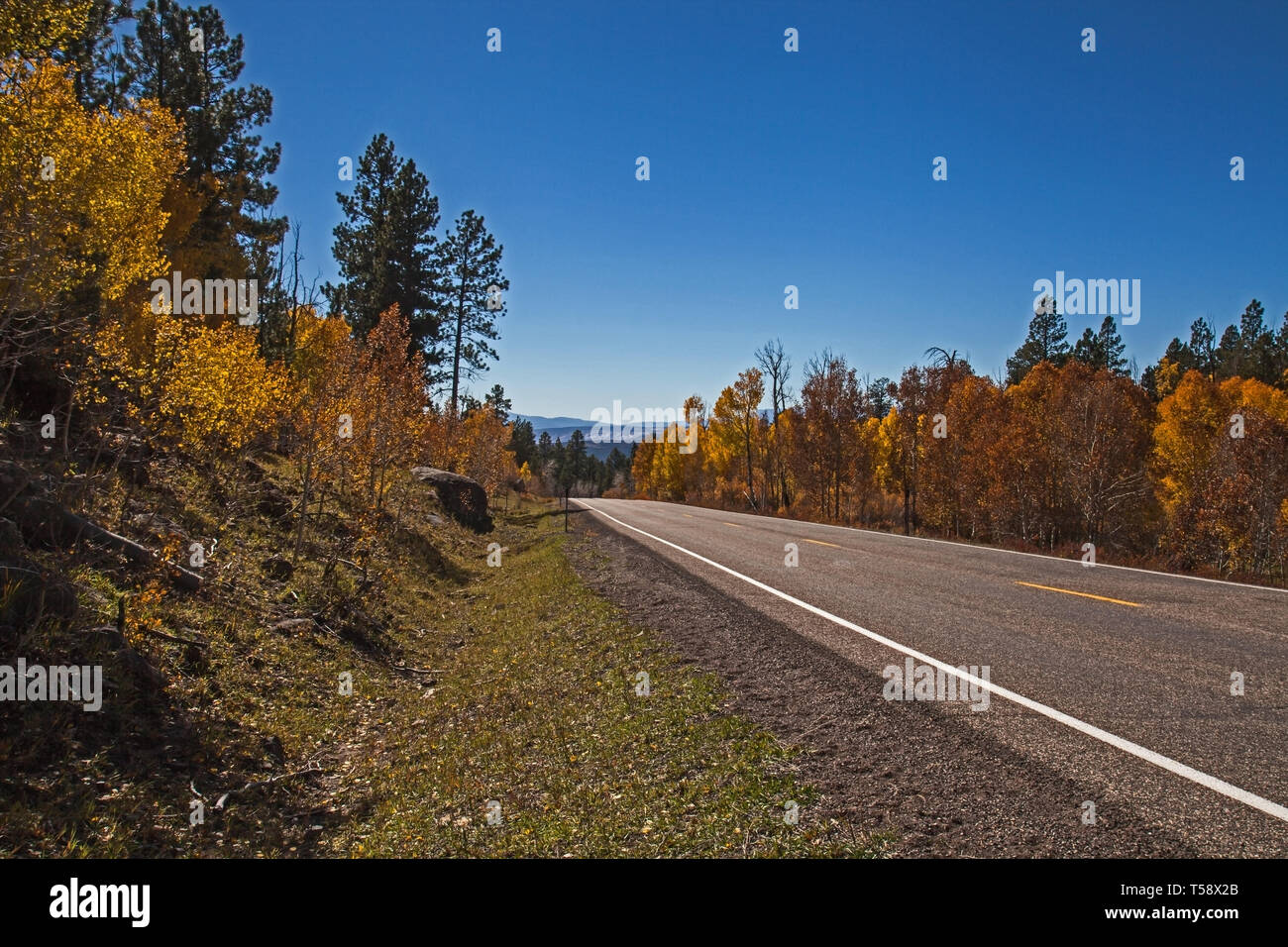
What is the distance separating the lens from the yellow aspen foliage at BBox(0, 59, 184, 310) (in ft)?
26.2

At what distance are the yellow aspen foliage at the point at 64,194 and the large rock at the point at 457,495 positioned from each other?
1524 centimetres

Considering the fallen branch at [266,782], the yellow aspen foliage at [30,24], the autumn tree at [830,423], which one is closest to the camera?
the fallen branch at [266,782]

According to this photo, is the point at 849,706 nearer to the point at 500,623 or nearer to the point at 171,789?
the point at 171,789

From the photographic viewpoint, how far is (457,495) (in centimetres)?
2723

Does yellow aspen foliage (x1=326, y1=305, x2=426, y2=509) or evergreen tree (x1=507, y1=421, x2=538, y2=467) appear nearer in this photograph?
yellow aspen foliage (x1=326, y1=305, x2=426, y2=509)

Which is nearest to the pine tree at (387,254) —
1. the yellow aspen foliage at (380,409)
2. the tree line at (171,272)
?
the tree line at (171,272)

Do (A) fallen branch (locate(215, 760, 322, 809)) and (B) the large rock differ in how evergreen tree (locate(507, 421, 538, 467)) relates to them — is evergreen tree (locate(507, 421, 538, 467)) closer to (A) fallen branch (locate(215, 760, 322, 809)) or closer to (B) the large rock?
(B) the large rock

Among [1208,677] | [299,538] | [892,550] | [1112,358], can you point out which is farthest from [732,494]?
[1208,677]

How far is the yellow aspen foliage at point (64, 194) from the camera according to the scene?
314 inches

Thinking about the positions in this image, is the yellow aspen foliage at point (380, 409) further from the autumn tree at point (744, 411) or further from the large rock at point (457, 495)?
the autumn tree at point (744, 411)

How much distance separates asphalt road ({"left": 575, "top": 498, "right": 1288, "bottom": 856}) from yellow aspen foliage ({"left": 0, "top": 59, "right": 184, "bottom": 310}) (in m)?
10.7

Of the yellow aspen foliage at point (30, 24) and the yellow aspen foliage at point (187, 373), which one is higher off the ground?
the yellow aspen foliage at point (30, 24)

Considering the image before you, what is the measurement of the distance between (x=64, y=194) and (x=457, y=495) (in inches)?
741

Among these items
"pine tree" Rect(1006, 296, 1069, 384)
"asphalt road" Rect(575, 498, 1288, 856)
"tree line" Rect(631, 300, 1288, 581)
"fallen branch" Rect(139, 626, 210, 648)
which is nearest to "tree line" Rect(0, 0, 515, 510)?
"fallen branch" Rect(139, 626, 210, 648)
